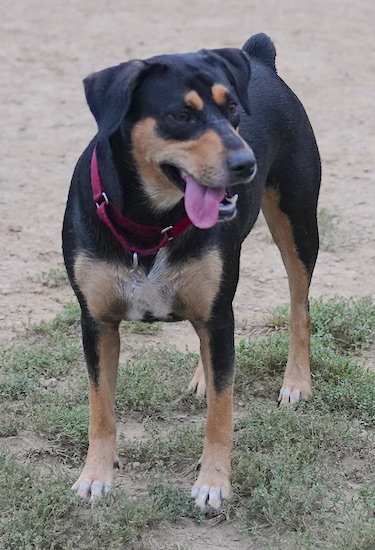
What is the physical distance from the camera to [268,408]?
491 cm

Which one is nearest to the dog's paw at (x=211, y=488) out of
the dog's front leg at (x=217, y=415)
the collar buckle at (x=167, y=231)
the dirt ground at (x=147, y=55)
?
the dog's front leg at (x=217, y=415)

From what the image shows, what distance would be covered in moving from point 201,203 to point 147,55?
779cm

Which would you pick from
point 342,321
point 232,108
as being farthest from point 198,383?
point 232,108

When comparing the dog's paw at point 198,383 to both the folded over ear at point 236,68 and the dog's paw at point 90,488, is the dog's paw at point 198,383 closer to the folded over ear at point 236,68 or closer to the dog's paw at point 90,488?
the dog's paw at point 90,488

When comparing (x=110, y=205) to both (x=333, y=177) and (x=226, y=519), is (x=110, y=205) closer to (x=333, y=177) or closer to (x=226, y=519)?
(x=226, y=519)

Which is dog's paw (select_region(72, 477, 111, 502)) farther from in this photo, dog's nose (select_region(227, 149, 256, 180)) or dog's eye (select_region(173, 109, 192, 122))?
dog's eye (select_region(173, 109, 192, 122))

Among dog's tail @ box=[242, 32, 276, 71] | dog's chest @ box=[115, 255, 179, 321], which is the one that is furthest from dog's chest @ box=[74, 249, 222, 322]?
dog's tail @ box=[242, 32, 276, 71]

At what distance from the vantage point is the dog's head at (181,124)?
3.60m

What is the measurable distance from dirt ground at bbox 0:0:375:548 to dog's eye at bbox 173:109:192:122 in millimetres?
1721

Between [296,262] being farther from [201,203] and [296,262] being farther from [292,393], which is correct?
[201,203]

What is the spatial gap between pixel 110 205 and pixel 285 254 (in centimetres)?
152

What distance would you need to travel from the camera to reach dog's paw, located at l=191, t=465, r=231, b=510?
416 cm

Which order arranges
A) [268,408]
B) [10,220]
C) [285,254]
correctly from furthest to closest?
[10,220] < [285,254] < [268,408]

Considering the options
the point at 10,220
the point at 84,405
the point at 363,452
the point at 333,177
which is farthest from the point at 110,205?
the point at 333,177
